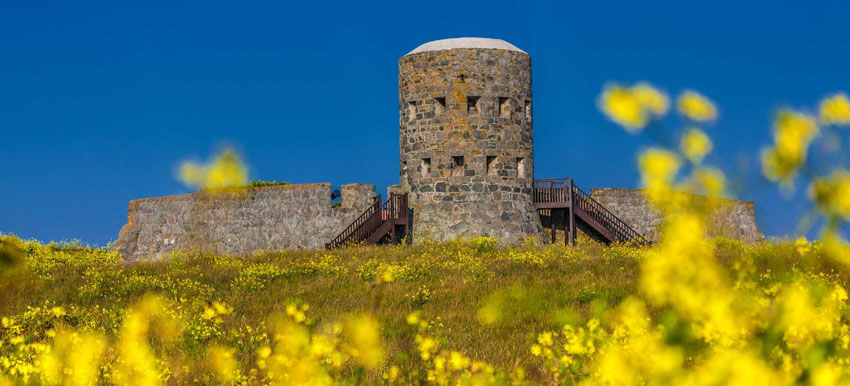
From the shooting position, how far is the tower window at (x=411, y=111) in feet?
87.4

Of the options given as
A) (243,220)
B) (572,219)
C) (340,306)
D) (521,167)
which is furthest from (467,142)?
(340,306)

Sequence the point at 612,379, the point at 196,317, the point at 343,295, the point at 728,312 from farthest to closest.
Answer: the point at 343,295, the point at 196,317, the point at 612,379, the point at 728,312

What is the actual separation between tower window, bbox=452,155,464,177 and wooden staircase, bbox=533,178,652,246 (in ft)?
9.27

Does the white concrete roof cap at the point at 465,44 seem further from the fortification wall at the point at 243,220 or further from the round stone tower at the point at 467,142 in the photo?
the fortification wall at the point at 243,220

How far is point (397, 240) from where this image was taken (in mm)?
26859

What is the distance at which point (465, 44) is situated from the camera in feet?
85.9

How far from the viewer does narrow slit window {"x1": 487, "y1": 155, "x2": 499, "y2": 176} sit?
26.0 meters

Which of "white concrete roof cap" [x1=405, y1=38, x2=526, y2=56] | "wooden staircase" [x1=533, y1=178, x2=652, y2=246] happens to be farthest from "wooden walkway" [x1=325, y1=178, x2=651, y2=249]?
"white concrete roof cap" [x1=405, y1=38, x2=526, y2=56]

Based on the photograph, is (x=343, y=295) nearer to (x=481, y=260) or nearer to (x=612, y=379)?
(x=481, y=260)

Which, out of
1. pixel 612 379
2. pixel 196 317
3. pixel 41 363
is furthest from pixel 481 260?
pixel 612 379

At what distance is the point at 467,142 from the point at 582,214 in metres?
4.48

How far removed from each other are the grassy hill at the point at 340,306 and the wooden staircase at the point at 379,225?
251 cm

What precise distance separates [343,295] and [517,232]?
39.0 feet

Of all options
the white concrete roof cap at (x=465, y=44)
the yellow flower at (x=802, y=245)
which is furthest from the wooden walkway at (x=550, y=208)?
the yellow flower at (x=802, y=245)
